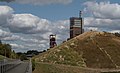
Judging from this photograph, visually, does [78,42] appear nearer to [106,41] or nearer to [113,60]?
[106,41]

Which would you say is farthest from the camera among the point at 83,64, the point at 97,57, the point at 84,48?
the point at 84,48

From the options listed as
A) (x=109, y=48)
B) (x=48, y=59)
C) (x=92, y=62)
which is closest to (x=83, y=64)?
(x=92, y=62)

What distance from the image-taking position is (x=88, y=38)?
636 ft

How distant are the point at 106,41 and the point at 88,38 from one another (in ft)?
31.9

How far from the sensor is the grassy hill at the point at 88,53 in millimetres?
158750

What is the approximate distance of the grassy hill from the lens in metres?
159

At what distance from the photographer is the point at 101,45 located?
18762cm

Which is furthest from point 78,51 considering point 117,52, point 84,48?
point 117,52

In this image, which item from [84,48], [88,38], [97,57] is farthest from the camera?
[88,38]

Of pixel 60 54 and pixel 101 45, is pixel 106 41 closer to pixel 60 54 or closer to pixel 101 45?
pixel 101 45

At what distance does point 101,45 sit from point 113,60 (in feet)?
77.6

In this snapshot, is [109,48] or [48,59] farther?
[109,48]

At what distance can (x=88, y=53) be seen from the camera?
17475cm

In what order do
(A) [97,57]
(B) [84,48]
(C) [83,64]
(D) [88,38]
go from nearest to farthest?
1. (C) [83,64]
2. (A) [97,57]
3. (B) [84,48]
4. (D) [88,38]
